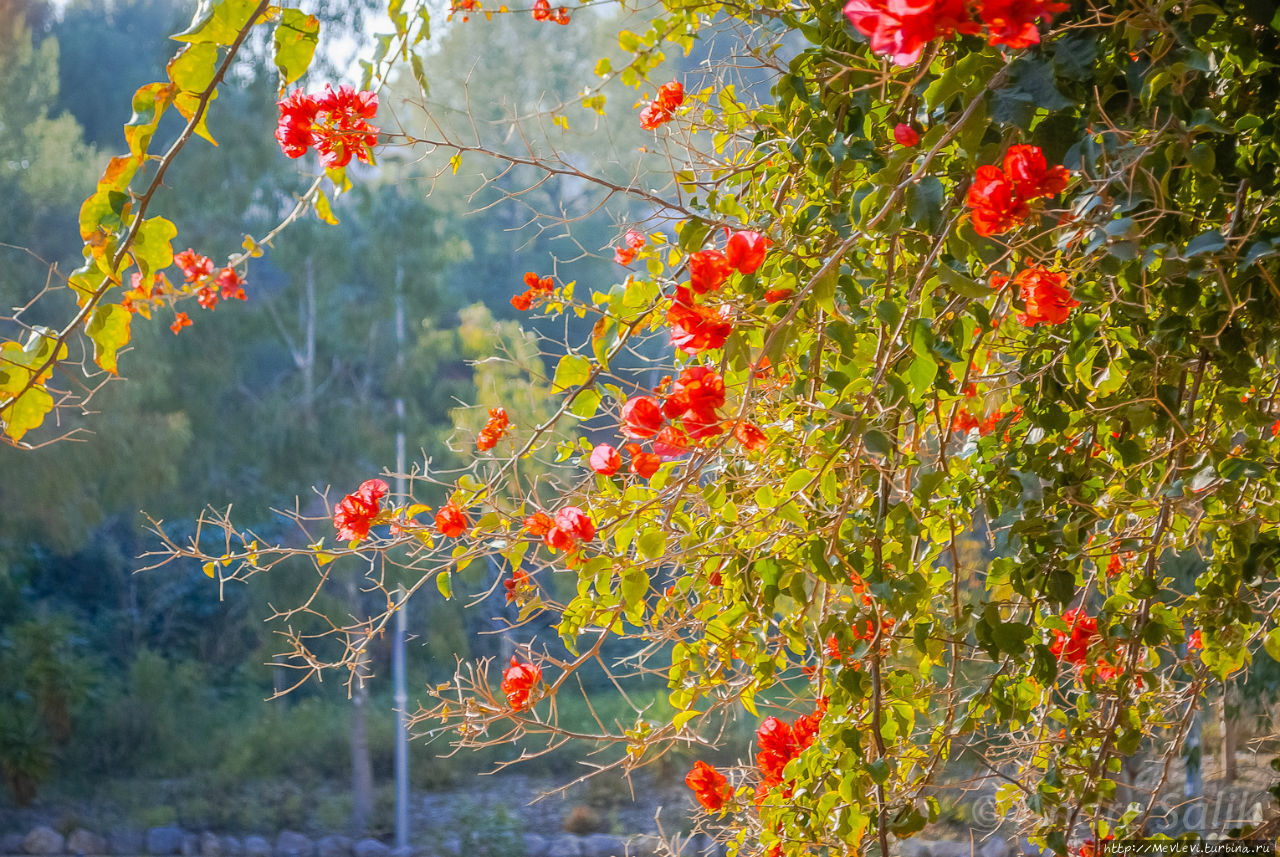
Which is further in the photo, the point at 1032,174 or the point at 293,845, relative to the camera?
the point at 293,845

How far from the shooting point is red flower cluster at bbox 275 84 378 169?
811mm

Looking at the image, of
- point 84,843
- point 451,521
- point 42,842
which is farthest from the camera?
point 84,843

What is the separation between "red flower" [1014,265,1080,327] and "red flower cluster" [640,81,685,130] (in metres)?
0.45

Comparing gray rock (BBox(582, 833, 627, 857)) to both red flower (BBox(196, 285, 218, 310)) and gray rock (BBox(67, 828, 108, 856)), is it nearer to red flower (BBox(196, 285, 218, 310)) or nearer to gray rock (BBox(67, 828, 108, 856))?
gray rock (BBox(67, 828, 108, 856))

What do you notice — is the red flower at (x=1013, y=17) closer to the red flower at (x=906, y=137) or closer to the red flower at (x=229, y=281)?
the red flower at (x=906, y=137)

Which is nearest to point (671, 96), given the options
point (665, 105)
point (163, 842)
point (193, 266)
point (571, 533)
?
point (665, 105)

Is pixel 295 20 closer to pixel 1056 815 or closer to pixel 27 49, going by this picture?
pixel 1056 815

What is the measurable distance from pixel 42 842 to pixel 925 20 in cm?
487

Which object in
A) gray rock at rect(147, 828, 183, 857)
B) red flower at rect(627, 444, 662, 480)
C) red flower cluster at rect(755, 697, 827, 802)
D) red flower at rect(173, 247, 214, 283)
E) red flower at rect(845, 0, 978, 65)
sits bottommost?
gray rock at rect(147, 828, 183, 857)

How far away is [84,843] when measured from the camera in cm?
403

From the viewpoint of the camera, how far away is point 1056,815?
738 millimetres

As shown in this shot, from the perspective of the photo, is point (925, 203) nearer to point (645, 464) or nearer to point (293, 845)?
point (645, 464)

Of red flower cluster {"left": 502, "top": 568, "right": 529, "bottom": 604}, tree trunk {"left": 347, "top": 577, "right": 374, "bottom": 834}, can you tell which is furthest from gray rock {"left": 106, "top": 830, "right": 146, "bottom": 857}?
red flower cluster {"left": 502, "top": 568, "right": 529, "bottom": 604}

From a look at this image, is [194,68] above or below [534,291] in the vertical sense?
below
